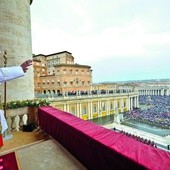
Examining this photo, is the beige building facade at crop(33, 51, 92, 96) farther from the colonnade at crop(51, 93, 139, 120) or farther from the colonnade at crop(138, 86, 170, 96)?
the colonnade at crop(138, 86, 170, 96)

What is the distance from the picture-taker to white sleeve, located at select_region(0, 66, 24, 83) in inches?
89.9

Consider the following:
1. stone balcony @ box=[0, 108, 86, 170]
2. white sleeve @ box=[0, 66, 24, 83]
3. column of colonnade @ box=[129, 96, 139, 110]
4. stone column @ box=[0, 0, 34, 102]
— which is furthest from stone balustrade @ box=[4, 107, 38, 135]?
column of colonnade @ box=[129, 96, 139, 110]

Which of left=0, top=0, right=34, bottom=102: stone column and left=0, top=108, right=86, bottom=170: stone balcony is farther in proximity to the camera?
left=0, top=0, right=34, bottom=102: stone column

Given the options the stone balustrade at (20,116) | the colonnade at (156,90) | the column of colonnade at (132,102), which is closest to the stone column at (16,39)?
the stone balustrade at (20,116)

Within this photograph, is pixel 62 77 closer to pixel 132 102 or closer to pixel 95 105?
pixel 95 105

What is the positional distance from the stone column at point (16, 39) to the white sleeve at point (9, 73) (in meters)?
7.04

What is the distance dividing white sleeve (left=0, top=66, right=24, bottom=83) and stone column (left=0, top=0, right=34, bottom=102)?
704 centimetres

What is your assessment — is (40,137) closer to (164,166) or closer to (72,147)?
(72,147)

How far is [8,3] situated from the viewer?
30.0ft

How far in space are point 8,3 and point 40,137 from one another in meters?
7.40

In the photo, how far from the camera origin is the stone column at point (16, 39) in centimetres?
909

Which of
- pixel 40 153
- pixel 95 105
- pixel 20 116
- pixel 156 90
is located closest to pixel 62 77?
pixel 95 105

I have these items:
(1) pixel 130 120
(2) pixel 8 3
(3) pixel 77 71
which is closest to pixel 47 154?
(2) pixel 8 3

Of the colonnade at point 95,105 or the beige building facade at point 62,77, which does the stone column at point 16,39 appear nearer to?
the colonnade at point 95,105
